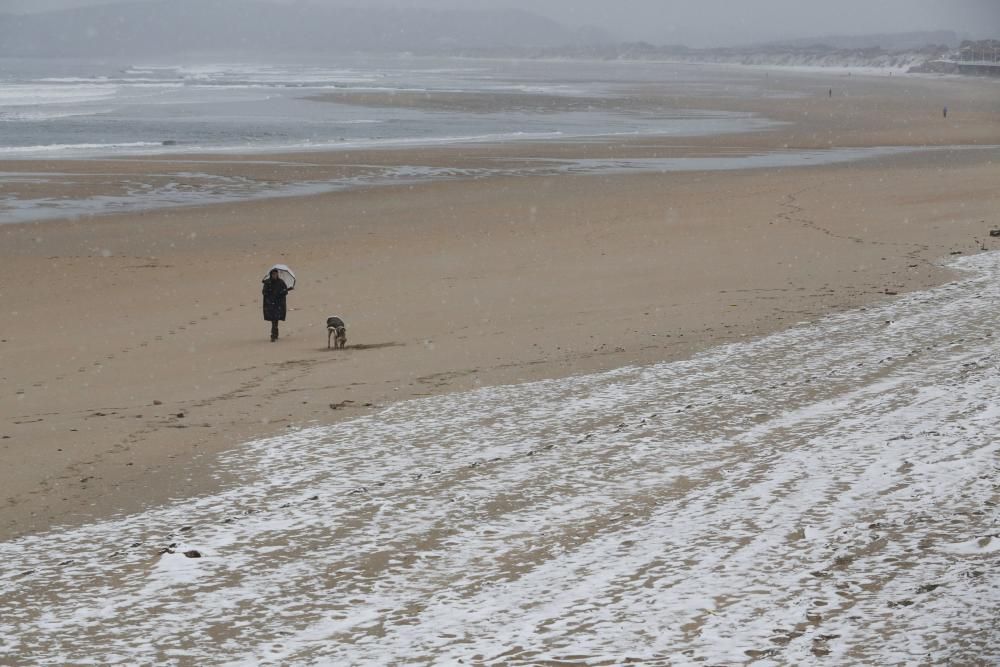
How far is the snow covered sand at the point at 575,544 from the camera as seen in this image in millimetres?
4980

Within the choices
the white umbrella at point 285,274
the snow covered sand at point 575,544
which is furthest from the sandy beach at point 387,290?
the snow covered sand at point 575,544

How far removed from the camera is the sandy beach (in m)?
8.95

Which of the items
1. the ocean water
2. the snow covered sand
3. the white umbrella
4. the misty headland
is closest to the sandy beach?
the misty headland

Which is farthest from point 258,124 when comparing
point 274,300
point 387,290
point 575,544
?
point 575,544

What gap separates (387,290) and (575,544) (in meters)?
9.77

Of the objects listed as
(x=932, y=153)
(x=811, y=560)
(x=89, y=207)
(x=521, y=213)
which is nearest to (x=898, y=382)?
(x=811, y=560)

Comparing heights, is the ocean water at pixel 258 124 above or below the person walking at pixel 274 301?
above

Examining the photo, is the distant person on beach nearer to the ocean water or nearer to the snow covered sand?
the snow covered sand

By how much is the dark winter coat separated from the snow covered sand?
385cm

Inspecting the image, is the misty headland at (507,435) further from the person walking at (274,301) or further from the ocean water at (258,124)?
the ocean water at (258,124)

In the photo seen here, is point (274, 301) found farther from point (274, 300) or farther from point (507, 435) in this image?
point (507, 435)

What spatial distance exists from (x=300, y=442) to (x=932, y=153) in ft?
107

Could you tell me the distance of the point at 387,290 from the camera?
611 inches

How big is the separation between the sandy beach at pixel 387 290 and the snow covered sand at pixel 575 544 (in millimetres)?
937
